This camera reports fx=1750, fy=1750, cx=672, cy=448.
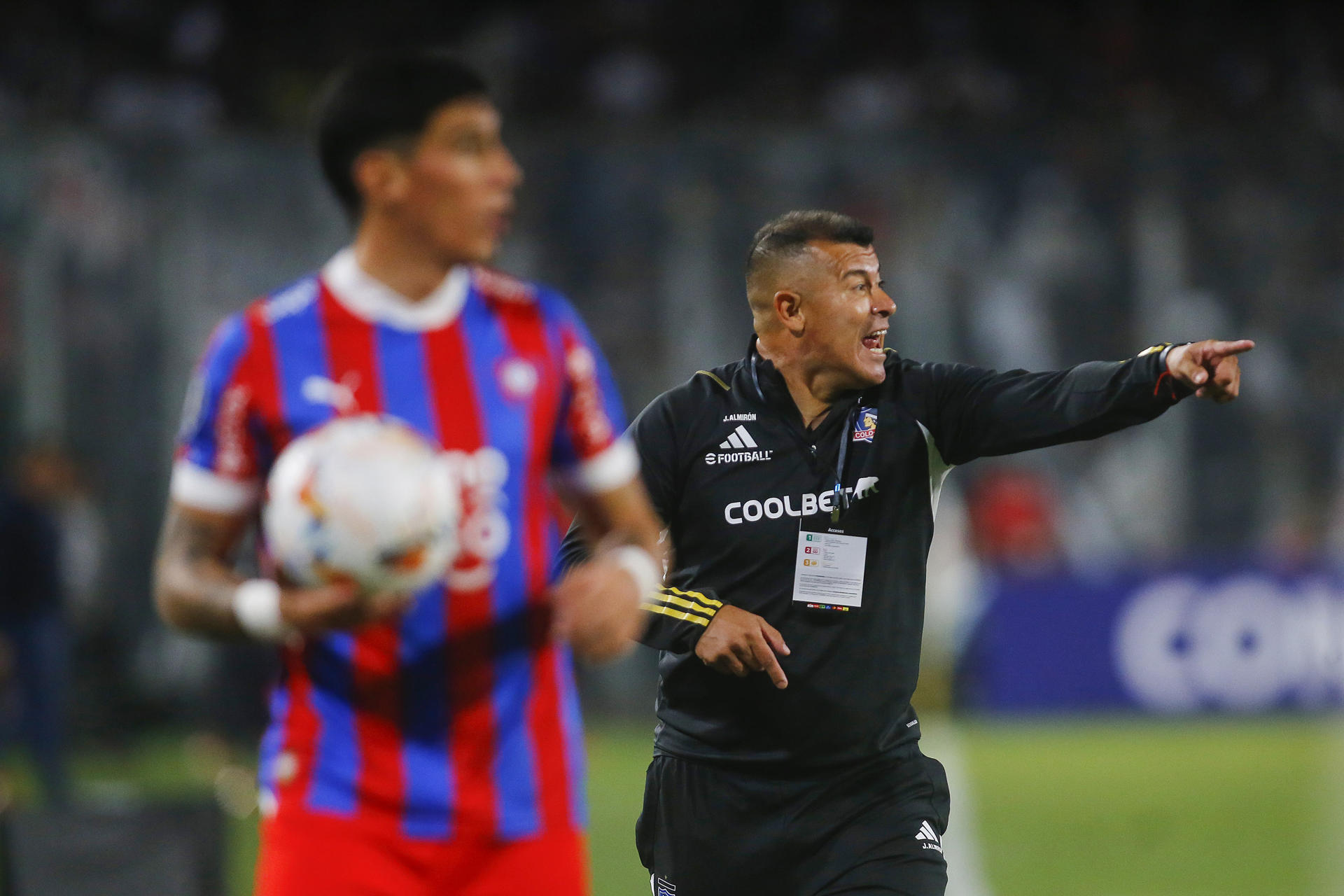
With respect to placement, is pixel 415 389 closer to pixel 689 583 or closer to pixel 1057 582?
pixel 689 583

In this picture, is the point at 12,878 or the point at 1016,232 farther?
the point at 1016,232

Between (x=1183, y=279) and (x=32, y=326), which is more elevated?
(x=1183, y=279)

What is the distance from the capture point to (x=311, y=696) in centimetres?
282

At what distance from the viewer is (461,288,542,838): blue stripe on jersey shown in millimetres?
2828

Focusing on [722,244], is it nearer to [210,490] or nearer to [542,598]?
[542,598]

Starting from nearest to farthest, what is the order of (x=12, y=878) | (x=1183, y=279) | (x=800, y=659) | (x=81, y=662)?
(x=800, y=659)
(x=12, y=878)
(x=81, y=662)
(x=1183, y=279)

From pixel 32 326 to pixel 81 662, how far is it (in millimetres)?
2688

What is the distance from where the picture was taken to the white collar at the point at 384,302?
2863 millimetres

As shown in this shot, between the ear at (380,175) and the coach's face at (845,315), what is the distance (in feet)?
5.91

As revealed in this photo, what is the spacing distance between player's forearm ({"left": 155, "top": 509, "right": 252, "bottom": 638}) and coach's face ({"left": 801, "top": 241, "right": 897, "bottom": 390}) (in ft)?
6.58

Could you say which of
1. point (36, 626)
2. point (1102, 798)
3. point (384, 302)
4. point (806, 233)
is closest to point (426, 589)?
point (384, 302)

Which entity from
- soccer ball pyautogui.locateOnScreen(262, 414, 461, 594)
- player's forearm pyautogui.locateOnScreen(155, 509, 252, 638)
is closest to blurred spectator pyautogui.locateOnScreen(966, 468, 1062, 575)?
player's forearm pyautogui.locateOnScreen(155, 509, 252, 638)

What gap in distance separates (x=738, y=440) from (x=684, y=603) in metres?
0.49

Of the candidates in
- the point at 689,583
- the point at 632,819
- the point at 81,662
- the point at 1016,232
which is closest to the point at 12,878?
the point at 689,583
